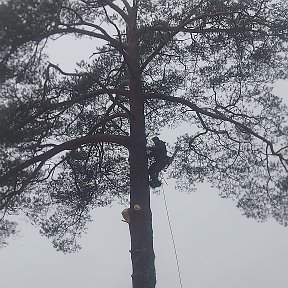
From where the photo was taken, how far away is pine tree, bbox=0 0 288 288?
21.3ft

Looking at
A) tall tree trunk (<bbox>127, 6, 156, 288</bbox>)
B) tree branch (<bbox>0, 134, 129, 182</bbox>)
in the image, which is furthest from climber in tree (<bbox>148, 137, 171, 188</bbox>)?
tree branch (<bbox>0, 134, 129, 182</bbox>)

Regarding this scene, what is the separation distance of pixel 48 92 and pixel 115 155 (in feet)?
5.20

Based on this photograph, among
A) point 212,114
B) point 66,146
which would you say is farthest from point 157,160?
point 66,146

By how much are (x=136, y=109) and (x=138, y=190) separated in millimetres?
992

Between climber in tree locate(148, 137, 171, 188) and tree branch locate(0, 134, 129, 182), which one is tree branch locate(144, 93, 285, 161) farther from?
tree branch locate(0, 134, 129, 182)

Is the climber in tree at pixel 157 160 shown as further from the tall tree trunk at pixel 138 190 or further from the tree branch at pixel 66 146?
the tree branch at pixel 66 146

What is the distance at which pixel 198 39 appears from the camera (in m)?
7.38

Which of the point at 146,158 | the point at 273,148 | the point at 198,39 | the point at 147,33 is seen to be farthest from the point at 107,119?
the point at 273,148

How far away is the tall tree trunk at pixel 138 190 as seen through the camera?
6.34 m

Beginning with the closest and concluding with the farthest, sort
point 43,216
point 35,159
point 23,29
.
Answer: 1. point 23,29
2. point 35,159
3. point 43,216

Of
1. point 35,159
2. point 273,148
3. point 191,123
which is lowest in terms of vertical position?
point 35,159

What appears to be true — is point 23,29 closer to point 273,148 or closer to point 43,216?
Result: point 43,216

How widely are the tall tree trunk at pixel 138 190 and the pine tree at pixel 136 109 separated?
0.5 inches

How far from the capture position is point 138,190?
21.7 feet
